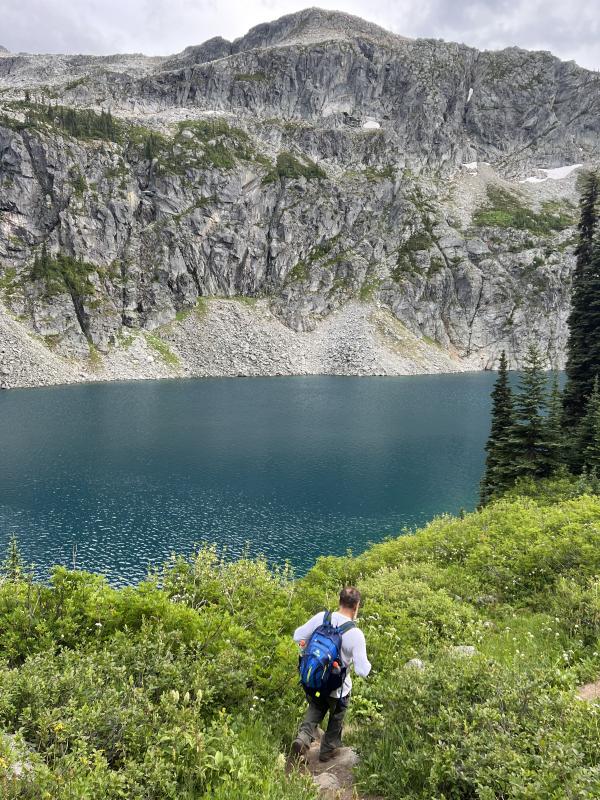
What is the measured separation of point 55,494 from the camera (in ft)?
152

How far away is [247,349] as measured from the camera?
157 metres

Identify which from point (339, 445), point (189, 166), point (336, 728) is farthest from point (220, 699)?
point (189, 166)

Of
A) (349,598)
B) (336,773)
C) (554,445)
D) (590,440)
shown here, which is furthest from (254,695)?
(590,440)

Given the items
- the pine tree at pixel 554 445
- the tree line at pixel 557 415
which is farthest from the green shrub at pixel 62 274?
the pine tree at pixel 554 445

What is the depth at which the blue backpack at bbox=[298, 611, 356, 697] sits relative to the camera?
699 cm

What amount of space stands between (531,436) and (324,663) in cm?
3187

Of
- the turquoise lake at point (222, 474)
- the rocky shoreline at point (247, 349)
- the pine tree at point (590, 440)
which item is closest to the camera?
the pine tree at point (590, 440)

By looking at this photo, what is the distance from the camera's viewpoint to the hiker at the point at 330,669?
7.00m

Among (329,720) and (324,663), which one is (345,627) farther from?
(329,720)

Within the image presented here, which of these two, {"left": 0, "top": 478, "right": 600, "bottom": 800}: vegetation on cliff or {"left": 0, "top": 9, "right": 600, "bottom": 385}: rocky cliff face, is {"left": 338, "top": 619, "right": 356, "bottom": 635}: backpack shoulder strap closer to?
{"left": 0, "top": 478, "right": 600, "bottom": 800}: vegetation on cliff

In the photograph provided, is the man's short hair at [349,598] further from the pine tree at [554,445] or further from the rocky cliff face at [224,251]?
the rocky cliff face at [224,251]

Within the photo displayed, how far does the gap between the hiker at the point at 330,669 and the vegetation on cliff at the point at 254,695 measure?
45 cm

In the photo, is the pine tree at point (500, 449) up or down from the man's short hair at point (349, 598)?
down

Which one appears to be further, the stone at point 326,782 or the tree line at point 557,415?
the tree line at point 557,415
